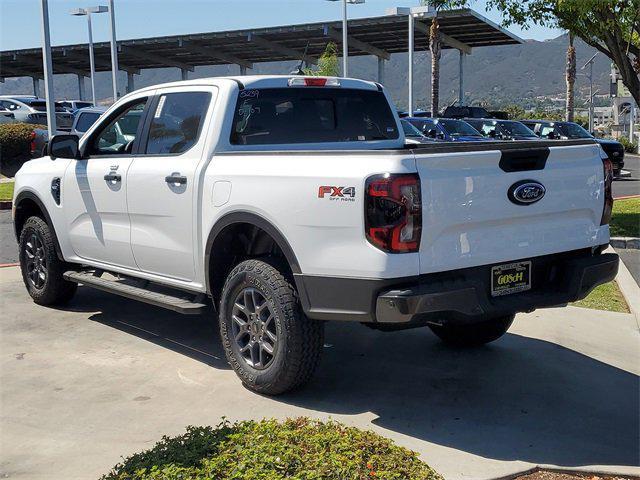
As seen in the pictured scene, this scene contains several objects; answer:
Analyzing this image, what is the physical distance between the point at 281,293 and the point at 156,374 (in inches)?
54.4

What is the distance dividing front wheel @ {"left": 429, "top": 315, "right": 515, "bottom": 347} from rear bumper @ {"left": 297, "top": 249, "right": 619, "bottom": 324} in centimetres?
108

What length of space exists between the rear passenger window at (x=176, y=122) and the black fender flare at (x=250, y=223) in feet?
2.53

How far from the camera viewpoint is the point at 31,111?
103 feet

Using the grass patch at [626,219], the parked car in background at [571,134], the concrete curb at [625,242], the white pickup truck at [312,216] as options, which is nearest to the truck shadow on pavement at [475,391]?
the white pickup truck at [312,216]

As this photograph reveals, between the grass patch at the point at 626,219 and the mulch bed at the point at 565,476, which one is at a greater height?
the mulch bed at the point at 565,476

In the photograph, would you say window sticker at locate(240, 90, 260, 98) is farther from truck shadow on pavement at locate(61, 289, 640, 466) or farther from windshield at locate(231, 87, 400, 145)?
truck shadow on pavement at locate(61, 289, 640, 466)

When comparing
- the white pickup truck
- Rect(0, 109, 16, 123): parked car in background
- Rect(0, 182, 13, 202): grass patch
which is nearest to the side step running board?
the white pickup truck

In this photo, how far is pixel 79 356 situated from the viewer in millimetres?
5863

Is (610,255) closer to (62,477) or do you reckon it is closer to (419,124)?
(62,477)

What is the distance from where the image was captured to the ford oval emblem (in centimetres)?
448

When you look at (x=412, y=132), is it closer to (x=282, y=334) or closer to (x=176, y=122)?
(x=176, y=122)

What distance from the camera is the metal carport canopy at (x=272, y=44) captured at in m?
45.2

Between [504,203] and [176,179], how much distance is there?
2.29 metres

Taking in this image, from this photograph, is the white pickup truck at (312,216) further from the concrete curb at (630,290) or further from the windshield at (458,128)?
the windshield at (458,128)
